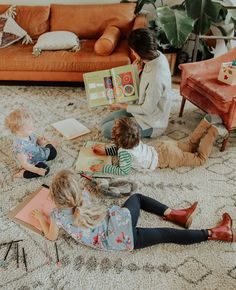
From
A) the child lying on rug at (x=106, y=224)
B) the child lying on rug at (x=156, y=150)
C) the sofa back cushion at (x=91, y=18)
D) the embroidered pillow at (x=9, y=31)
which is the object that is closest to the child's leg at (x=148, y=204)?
the child lying on rug at (x=106, y=224)

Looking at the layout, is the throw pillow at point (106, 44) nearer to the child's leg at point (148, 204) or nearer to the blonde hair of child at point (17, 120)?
the blonde hair of child at point (17, 120)

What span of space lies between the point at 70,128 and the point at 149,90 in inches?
31.4

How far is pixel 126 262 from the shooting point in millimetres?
1587

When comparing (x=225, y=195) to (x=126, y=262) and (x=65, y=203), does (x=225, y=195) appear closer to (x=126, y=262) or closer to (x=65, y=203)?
(x=126, y=262)

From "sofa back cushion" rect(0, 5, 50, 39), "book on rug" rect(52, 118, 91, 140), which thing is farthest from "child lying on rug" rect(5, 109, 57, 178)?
"sofa back cushion" rect(0, 5, 50, 39)

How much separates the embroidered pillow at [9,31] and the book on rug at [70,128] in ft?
4.34

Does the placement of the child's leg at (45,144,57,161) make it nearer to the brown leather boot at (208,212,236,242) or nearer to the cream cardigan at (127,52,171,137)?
the cream cardigan at (127,52,171,137)

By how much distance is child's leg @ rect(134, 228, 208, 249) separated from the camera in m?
1.59

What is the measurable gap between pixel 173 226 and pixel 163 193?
0.89ft

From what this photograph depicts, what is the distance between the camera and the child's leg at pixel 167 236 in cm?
159

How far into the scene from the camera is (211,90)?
7.66 feet

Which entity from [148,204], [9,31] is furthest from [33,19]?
[148,204]

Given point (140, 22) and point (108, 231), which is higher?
point (140, 22)

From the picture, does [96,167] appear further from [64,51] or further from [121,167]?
[64,51]
